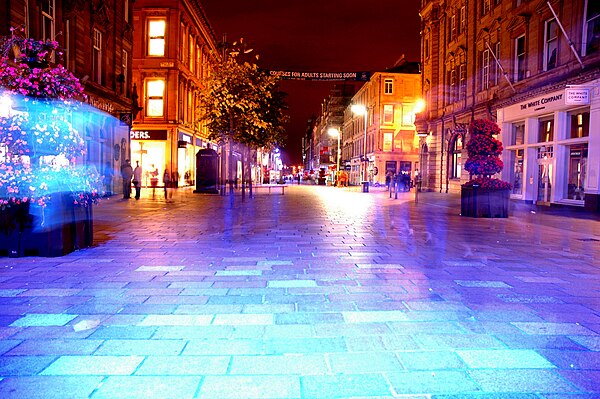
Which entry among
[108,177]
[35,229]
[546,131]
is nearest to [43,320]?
[35,229]

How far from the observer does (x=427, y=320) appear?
193 inches

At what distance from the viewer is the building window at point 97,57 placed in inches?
1010

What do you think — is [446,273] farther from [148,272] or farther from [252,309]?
[148,272]

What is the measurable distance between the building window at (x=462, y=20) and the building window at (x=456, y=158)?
7181 millimetres

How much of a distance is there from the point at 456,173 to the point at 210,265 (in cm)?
3146

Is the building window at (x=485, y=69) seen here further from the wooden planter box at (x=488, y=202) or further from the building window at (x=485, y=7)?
the wooden planter box at (x=488, y=202)

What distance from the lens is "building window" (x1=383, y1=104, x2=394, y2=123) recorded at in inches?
2430

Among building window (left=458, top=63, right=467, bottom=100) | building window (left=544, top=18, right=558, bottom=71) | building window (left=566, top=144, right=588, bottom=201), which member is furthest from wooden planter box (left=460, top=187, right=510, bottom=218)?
building window (left=458, top=63, right=467, bottom=100)

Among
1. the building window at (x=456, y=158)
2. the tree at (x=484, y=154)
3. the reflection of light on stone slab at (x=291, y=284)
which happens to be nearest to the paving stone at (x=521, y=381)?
the reflection of light on stone slab at (x=291, y=284)

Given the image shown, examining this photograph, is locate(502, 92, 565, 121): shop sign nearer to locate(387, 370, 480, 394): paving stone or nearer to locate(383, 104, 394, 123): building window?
locate(387, 370, 480, 394): paving stone

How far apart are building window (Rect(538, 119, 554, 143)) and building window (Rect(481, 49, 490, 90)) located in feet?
20.1

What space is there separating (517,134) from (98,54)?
73.1 ft

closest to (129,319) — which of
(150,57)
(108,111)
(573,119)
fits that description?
(573,119)

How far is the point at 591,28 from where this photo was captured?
66.4 ft
